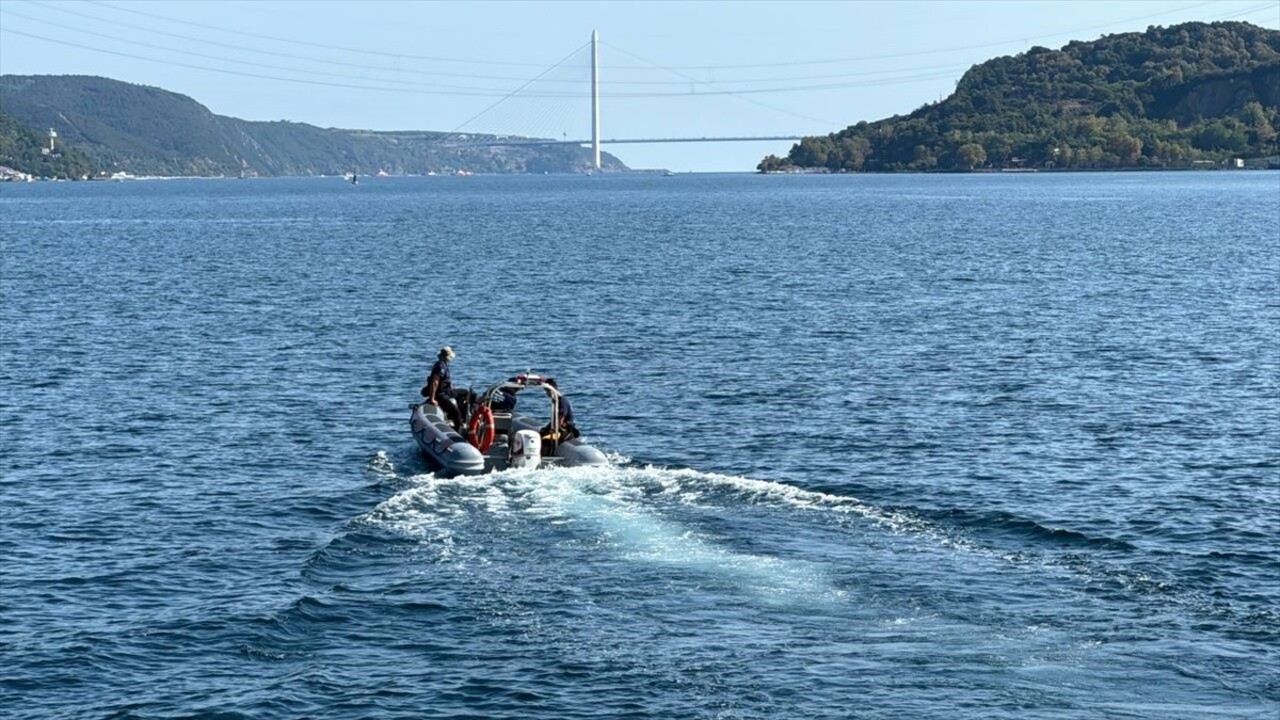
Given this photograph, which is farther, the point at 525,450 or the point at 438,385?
Answer: the point at 438,385

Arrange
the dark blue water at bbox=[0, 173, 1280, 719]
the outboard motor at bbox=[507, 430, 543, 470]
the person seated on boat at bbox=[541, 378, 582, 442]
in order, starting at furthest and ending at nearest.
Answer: the person seated on boat at bbox=[541, 378, 582, 442], the outboard motor at bbox=[507, 430, 543, 470], the dark blue water at bbox=[0, 173, 1280, 719]

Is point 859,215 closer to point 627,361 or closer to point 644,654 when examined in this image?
point 627,361

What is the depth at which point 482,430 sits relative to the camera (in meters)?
39.2

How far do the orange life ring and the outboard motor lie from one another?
96 cm

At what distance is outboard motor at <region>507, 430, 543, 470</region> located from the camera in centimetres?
3800

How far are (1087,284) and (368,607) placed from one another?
6601 cm

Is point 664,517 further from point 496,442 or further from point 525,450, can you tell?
point 496,442

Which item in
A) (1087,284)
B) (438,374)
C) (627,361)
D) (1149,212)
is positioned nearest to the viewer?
(438,374)

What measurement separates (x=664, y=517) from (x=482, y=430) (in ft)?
22.6

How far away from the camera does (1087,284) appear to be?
87.8 m

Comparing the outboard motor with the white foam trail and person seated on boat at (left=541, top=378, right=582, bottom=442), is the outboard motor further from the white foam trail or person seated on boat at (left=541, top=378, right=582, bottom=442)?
person seated on boat at (left=541, top=378, right=582, bottom=442)

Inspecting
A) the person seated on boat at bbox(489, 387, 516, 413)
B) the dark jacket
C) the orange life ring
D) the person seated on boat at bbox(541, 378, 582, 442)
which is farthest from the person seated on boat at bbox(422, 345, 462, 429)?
the person seated on boat at bbox(541, 378, 582, 442)

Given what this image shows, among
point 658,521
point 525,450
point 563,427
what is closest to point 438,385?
point 563,427

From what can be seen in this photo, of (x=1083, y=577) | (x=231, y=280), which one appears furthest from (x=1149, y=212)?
(x=1083, y=577)
